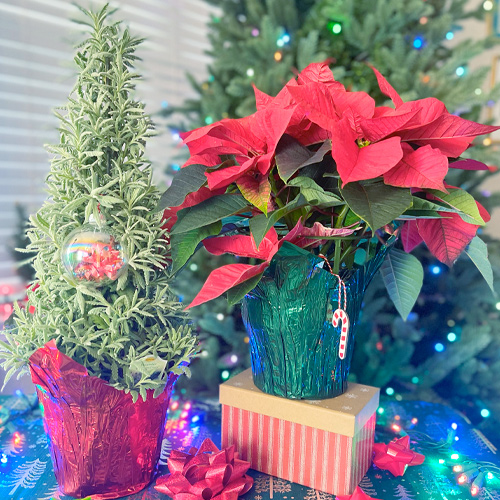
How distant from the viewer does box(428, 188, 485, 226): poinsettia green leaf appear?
45cm

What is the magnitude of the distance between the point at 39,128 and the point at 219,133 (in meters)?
1.13

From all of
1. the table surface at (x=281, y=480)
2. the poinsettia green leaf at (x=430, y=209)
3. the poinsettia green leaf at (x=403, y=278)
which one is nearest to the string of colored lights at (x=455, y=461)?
the table surface at (x=281, y=480)

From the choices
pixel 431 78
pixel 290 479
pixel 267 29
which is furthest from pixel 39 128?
pixel 290 479

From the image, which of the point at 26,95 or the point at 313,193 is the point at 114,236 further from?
the point at 26,95

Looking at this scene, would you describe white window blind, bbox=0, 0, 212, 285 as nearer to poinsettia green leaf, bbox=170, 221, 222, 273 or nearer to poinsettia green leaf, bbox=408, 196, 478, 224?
poinsettia green leaf, bbox=170, 221, 222, 273

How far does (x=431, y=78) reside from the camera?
41.1 inches

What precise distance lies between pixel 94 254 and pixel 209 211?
5.3 inches

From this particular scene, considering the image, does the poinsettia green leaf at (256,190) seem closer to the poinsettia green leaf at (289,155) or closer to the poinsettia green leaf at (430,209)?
the poinsettia green leaf at (289,155)

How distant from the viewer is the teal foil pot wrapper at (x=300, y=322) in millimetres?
529

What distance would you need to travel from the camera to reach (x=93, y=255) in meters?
0.48

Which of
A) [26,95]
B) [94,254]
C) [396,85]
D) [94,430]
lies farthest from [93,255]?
[26,95]

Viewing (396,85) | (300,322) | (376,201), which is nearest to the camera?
(376,201)

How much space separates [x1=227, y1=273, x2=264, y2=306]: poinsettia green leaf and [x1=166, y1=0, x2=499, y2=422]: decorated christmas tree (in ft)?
2.19

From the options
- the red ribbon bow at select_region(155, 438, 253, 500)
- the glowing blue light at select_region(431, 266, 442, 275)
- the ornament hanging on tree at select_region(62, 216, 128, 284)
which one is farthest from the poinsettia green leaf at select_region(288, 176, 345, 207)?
the glowing blue light at select_region(431, 266, 442, 275)
